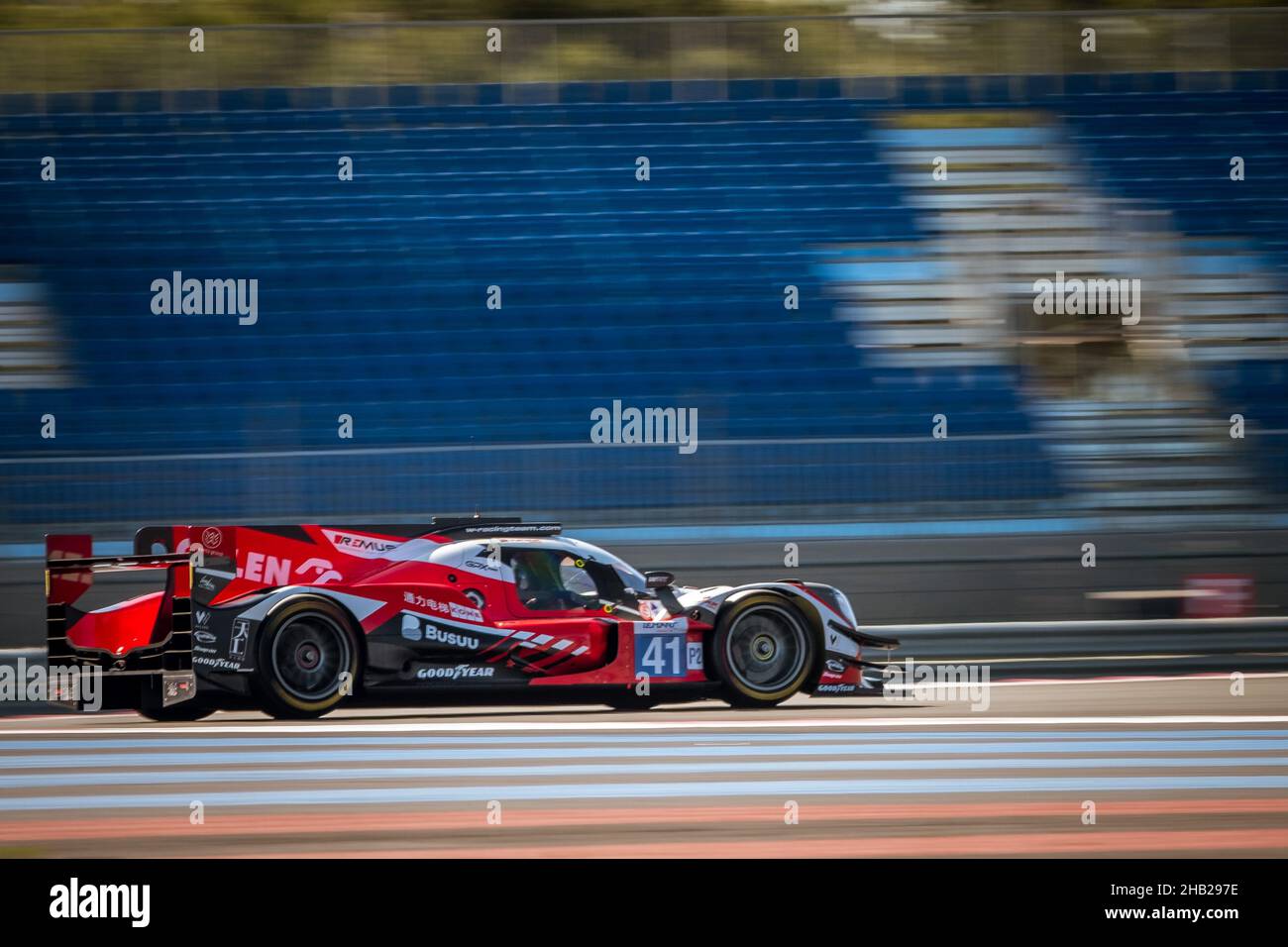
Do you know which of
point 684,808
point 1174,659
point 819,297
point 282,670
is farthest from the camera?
point 819,297

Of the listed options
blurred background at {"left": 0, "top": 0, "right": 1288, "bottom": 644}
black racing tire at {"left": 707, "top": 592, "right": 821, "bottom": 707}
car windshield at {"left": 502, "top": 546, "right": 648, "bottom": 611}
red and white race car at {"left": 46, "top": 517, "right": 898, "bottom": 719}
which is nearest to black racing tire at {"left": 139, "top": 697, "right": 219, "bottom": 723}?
red and white race car at {"left": 46, "top": 517, "right": 898, "bottom": 719}

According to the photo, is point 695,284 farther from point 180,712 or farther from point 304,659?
point 180,712

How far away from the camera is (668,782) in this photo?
686 cm

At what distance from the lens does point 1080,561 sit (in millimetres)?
12898

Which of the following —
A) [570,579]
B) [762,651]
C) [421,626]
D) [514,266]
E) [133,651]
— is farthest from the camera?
[514,266]

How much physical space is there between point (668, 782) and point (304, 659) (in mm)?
2693

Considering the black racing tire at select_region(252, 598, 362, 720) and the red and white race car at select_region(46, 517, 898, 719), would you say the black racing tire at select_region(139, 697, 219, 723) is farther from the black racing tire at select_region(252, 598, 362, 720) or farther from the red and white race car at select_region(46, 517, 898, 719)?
the black racing tire at select_region(252, 598, 362, 720)

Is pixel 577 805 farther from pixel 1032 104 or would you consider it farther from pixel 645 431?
pixel 1032 104

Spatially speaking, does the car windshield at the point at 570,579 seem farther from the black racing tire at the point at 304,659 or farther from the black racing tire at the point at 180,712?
the black racing tire at the point at 180,712

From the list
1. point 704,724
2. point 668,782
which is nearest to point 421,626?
point 704,724

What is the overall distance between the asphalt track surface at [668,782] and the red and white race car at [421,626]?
241 millimetres

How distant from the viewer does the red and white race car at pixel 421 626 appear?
827 cm

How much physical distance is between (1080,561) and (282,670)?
7.37 meters

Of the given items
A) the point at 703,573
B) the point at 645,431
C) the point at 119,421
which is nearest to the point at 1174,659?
the point at 703,573
